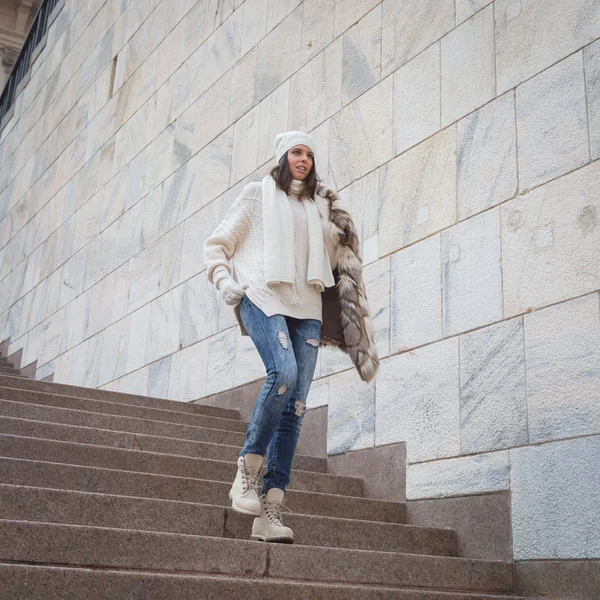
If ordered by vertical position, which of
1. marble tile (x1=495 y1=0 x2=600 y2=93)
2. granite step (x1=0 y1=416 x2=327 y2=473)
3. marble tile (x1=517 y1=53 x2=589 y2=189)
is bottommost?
granite step (x1=0 y1=416 x2=327 y2=473)

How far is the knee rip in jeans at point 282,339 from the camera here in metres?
4.27

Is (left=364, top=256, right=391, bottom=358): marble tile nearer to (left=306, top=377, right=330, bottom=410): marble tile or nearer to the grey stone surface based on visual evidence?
(left=306, top=377, right=330, bottom=410): marble tile

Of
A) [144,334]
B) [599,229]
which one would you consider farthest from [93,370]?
[599,229]

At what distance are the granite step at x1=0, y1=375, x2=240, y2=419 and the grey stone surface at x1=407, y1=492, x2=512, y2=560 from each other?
302 centimetres

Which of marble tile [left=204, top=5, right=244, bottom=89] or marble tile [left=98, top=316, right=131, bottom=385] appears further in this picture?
marble tile [left=98, top=316, right=131, bottom=385]

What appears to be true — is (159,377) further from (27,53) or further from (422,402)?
(27,53)

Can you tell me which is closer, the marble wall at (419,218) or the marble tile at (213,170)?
the marble wall at (419,218)

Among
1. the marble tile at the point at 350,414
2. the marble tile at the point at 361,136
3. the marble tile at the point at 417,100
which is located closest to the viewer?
the marble tile at the point at 350,414

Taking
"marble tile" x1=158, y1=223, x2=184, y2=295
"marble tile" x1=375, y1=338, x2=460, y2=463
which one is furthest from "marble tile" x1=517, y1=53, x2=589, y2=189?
"marble tile" x1=158, y1=223, x2=184, y2=295

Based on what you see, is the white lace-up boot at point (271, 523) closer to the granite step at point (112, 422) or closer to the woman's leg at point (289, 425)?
the woman's leg at point (289, 425)

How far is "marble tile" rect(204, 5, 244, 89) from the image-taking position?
421 inches

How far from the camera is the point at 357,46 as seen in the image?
812 cm

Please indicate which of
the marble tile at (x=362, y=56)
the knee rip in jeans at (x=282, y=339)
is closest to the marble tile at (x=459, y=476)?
the knee rip in jeans at (x=282, y=339)

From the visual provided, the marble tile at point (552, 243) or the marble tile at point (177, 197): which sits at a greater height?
the marble tile at point (177, 197)
